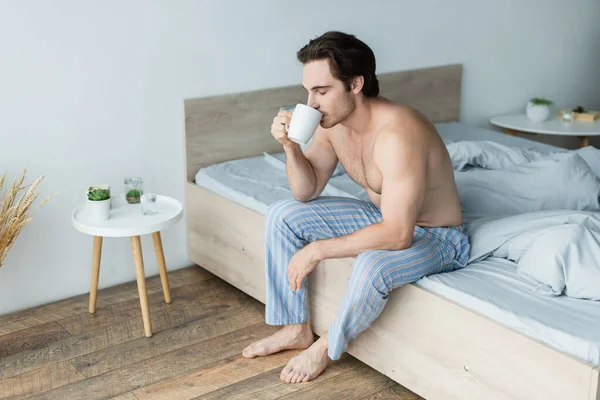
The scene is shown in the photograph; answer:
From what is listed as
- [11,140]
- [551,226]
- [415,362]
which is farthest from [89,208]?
[551,226]

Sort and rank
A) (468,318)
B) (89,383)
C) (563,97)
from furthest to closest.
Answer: (563,97)
(89,383)
(468,318)

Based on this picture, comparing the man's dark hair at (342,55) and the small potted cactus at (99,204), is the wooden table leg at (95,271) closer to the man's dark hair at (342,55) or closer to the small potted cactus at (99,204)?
the small potted cactus at (99,204)

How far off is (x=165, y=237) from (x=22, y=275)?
0.55 meters

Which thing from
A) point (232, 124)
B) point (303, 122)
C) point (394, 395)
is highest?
point (303, 122)

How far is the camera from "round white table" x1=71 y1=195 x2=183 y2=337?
241cm

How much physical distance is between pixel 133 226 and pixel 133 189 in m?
0.27

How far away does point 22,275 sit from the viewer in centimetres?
271

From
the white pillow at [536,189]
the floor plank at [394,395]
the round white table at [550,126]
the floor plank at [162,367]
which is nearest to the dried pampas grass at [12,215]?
the floor plank at [162,367]

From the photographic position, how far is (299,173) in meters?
2.30

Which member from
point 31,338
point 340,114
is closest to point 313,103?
point 340,114

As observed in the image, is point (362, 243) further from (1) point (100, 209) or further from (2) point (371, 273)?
(1) point (100, 209)

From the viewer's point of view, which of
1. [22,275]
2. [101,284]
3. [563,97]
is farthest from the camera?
[563,97]

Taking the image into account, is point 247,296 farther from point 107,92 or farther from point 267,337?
point 107,92

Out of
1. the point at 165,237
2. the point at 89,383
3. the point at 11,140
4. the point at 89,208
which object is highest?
the point at 11,140
